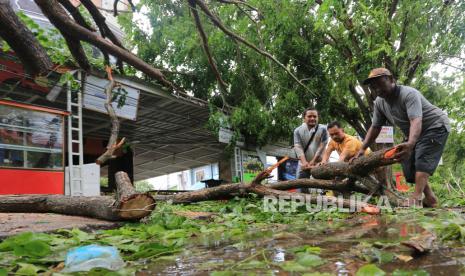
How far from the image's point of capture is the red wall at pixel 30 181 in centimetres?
763

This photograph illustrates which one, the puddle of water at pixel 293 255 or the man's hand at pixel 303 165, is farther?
the man's hand at pixel 303 165

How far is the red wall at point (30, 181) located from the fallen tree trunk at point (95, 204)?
3.65 metres

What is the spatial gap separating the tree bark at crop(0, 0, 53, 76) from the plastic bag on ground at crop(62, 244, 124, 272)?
1664 millimetres

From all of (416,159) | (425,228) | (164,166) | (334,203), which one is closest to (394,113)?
(416,159)

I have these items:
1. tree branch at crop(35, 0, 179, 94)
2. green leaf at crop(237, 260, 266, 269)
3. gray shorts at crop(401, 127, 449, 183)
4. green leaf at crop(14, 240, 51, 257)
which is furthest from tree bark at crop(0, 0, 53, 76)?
gray shorts at crop(401, 127, 449, 183)

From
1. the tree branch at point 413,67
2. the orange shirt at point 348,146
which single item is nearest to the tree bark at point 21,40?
the orange shirt at point 348,146

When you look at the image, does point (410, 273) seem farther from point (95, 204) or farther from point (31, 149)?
point (31, 149)

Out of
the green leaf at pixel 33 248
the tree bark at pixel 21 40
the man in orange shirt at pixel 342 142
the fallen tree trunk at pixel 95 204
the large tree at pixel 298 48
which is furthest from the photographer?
the large tree at pixel 298 48

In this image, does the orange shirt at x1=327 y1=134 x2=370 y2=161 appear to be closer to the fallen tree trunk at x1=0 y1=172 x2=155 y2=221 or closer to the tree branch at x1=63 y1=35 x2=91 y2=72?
the fallen tree trunk at x1=0 y1=172 x2=155 y2=221

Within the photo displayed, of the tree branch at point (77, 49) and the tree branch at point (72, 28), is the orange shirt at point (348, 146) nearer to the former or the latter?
the tree branch at point (72, 28)

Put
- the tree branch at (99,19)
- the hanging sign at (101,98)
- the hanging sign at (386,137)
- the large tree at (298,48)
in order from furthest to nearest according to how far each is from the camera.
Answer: the hanging sign at (101,98) < the large tree at (298,48) < the hanging sign at (386,137) < the tree branch at (99,19)

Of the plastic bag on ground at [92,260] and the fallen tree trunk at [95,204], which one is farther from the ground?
the fallen tree trunk at [95,204]

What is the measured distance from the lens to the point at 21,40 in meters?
2.71

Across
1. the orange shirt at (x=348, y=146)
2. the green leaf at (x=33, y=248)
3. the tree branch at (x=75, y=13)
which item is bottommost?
the green leaf at (x=33, y=248)
